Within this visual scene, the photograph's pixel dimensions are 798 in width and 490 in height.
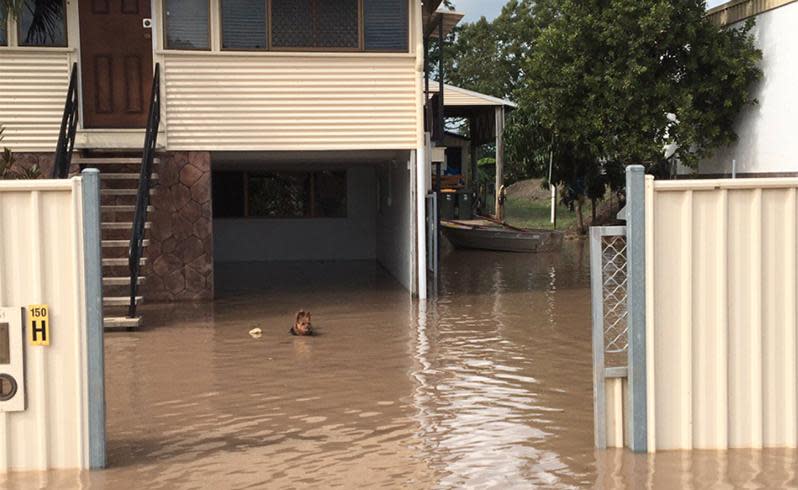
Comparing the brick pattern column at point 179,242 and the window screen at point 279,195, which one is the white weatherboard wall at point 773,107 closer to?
the window screen at point 279,195

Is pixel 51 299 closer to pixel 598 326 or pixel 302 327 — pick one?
pixel 598 326

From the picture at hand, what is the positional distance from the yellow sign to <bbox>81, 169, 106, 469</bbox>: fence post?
0.26 m

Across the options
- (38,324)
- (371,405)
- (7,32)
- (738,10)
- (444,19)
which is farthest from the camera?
(738,10)

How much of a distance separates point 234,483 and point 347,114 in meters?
9.12

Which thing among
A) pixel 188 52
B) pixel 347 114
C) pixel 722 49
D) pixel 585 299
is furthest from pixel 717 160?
pixel 188 52

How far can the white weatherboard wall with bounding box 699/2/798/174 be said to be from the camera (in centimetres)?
1941

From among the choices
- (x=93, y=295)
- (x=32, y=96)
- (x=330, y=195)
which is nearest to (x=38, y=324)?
(x=93, y=295)

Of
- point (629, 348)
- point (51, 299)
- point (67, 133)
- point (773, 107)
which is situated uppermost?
point (773, 107)

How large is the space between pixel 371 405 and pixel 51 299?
298cm

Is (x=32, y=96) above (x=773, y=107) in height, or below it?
below

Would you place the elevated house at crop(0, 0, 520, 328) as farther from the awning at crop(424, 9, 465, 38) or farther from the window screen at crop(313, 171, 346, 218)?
the window screen at crop(313, 171, 346, 218)

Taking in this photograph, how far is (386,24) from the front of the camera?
14.9m

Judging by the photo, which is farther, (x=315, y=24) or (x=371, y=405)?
(x=315, y=24)

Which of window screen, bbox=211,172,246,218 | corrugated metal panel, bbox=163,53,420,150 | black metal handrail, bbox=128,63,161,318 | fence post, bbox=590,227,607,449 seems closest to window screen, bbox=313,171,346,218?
window screen, bbox=211,172,246,218
